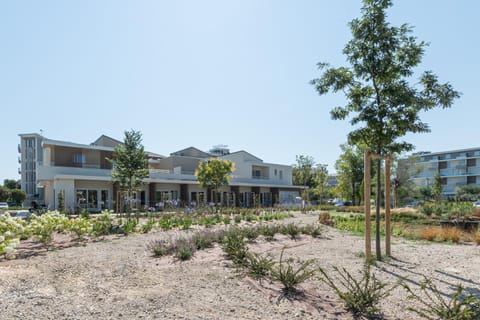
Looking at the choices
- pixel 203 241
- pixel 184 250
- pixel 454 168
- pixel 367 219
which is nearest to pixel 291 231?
pixel 203 241

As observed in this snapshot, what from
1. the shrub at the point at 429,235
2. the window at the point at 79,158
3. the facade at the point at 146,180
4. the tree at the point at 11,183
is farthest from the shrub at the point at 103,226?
the tree at the point at 11,183

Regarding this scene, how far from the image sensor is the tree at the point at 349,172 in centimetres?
3847

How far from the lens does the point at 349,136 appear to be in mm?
7531

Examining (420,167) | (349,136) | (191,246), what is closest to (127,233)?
(191,246)

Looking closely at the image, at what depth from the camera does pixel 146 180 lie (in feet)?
101

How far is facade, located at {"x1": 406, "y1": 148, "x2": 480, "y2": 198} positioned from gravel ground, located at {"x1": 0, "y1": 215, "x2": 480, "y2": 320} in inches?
2686

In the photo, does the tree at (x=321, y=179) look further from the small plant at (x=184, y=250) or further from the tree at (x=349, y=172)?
the small plant at (x=184, y=250)

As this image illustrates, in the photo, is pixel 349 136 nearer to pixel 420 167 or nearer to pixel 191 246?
pixel 191 246

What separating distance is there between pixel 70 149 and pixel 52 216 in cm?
2329

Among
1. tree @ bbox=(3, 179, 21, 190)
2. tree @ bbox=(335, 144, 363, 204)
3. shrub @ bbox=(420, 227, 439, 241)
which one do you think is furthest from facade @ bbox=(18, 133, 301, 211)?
tree @ bbox=(3, 179, 21, 190)

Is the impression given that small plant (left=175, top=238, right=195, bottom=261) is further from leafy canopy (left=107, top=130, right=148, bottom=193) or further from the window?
the window

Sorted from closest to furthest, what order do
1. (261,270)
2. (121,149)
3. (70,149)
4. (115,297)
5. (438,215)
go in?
(115,297), (261,270), (121,149), (438,215), (70,149)

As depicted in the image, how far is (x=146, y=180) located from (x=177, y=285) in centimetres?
2689

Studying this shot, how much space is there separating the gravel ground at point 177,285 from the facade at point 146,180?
44.0ft
